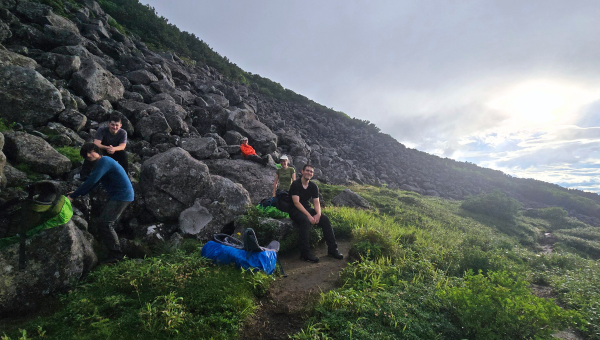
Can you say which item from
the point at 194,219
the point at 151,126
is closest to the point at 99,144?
the point at 194,219

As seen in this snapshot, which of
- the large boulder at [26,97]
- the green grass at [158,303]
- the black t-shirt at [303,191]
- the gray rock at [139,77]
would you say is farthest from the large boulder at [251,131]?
the green grass at [158,303]

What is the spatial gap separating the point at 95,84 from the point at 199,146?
4.94m

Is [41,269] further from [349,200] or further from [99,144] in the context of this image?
[349,200]

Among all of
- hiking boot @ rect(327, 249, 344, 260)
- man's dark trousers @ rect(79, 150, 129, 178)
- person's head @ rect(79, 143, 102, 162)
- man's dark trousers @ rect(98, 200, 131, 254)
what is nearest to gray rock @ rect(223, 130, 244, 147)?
man's dark trousers @ rect(79, 150, 129, 178)

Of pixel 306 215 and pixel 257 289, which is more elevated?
pixel 306 215

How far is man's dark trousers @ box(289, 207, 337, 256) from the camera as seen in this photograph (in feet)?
22.1

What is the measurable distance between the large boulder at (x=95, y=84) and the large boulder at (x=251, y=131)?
5.88 m

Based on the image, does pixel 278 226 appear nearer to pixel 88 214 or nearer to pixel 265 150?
pixel 88 214

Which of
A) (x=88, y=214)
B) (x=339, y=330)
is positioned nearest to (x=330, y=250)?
(x=339, y=330)

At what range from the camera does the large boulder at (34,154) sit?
602 centimetres

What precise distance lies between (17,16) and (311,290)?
18.8 meters

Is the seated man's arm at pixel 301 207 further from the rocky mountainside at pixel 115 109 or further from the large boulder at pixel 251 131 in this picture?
the large boulder at pixel 251 131

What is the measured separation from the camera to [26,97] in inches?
303

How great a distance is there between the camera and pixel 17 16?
12.4 m
